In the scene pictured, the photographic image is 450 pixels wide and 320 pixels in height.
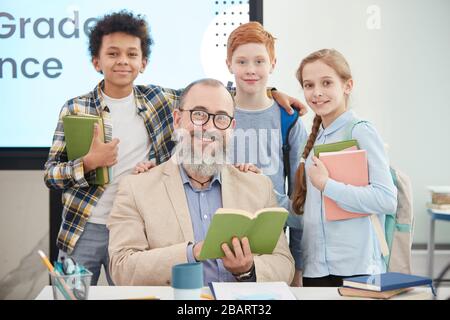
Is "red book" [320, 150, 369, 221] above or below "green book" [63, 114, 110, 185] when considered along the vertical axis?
below

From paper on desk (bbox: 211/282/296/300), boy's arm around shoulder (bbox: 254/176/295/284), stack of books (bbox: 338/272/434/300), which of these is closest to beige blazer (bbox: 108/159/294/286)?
boy's arm around shoulder (bbox: 254/176/295/284)

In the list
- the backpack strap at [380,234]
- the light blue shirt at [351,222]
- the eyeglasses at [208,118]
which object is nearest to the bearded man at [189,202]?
the eyeglasses at [208,118]

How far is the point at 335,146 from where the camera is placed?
2.05 metres

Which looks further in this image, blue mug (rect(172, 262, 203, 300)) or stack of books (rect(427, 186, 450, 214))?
stack of books (rect(427, 186, 450, 214))

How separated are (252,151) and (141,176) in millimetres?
575

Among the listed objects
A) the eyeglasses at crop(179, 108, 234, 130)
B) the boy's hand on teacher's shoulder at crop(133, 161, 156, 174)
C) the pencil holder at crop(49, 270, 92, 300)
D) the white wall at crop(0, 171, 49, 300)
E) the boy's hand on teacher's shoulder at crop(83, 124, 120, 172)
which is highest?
the eyeglasses at crop(179, 108, 234, 130)

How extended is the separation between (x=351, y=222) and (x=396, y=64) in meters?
1.95

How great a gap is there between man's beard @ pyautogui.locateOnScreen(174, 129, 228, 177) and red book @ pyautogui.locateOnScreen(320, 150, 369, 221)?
1.10 ft

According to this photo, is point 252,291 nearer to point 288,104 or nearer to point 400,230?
point 400,230

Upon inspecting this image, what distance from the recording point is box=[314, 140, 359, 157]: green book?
2.04m

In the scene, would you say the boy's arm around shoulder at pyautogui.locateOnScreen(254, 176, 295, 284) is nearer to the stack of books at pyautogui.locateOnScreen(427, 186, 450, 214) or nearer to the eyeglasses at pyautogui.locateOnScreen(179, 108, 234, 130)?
the eyeglasses at pyautogui.locateOnScreen(179, 108, 234, 130)

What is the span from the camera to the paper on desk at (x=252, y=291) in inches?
56.9

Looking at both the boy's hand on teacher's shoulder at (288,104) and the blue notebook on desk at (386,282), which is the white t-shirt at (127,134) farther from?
the blue notebook on desk at (386,282)
